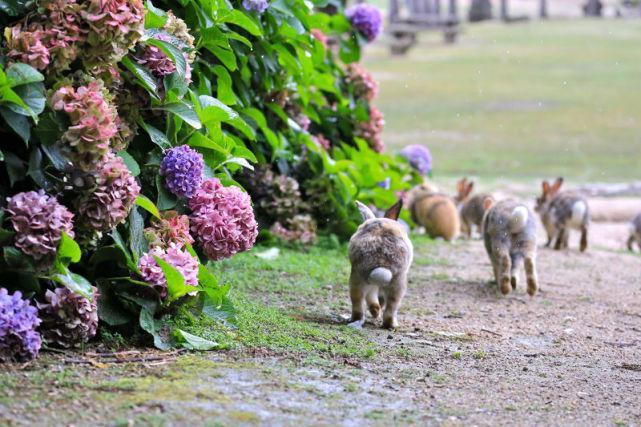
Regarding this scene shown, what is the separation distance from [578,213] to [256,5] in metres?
5.00

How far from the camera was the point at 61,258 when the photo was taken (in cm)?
434

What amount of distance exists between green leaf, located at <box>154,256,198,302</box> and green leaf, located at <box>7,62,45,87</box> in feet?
3.19

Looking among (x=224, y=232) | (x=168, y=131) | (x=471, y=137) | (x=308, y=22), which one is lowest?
(x=471, y=137)

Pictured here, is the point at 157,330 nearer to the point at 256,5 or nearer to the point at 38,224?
the point at 38,224

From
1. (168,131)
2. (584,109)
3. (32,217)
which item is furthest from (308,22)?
(584,109)

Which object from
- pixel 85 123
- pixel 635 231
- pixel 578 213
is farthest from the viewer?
pixel 635 231

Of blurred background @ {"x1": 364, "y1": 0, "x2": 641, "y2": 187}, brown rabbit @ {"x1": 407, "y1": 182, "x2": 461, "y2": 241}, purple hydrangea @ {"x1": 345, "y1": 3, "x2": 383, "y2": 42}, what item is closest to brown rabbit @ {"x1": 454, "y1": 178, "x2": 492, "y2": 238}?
brown rabbit @ {"x1": 407, "y1": 182, "x2": 461, "y2": 241}

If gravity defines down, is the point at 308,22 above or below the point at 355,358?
above

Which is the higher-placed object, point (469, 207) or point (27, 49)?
point (27, 49)

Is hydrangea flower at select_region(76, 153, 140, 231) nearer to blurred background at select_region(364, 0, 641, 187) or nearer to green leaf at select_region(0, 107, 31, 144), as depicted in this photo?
green leaf at select_region(0, 107, 31, 144)

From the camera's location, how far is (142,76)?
15.8 ft

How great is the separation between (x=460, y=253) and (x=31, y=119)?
5.67 metres

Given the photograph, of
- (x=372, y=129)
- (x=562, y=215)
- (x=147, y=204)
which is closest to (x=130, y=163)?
(x=147, y=204)

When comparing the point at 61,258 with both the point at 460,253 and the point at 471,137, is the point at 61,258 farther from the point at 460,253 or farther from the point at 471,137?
the point at 471,137
